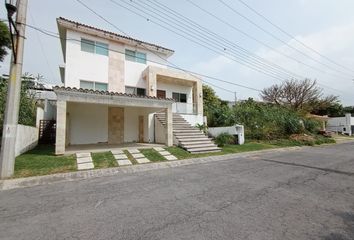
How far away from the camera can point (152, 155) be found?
436 inches

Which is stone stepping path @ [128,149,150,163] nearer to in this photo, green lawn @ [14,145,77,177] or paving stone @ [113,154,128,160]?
paving stone @ [113,154,128,160]

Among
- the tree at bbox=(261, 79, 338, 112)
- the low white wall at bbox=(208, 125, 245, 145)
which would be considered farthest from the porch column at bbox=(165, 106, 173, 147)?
the tree at bbox=(261, 79, 338, 112)

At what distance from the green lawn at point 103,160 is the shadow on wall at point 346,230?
7611 millimetres

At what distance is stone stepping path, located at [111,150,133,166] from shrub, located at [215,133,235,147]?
7.20 meters

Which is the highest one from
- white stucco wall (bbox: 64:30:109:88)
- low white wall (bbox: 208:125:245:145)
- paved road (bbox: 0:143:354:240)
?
white stucco wall (bbox: 64:30:109:88)

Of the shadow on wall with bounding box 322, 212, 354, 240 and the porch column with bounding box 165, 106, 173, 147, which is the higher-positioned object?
the porch column with bounding box 165, 106, 173, 147

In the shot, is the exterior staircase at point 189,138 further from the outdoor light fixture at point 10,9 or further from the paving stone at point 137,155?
the outdoor light fixture at point 10,9

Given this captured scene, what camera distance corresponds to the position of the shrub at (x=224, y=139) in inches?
613

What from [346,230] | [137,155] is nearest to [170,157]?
[137,155]

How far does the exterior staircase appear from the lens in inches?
518

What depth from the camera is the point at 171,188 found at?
242 inches

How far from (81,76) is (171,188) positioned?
1167 cm

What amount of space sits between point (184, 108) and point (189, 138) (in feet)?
14.8

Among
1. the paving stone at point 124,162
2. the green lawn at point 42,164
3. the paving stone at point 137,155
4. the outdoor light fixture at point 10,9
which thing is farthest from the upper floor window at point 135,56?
the outdoor light fixture at point 10,9
